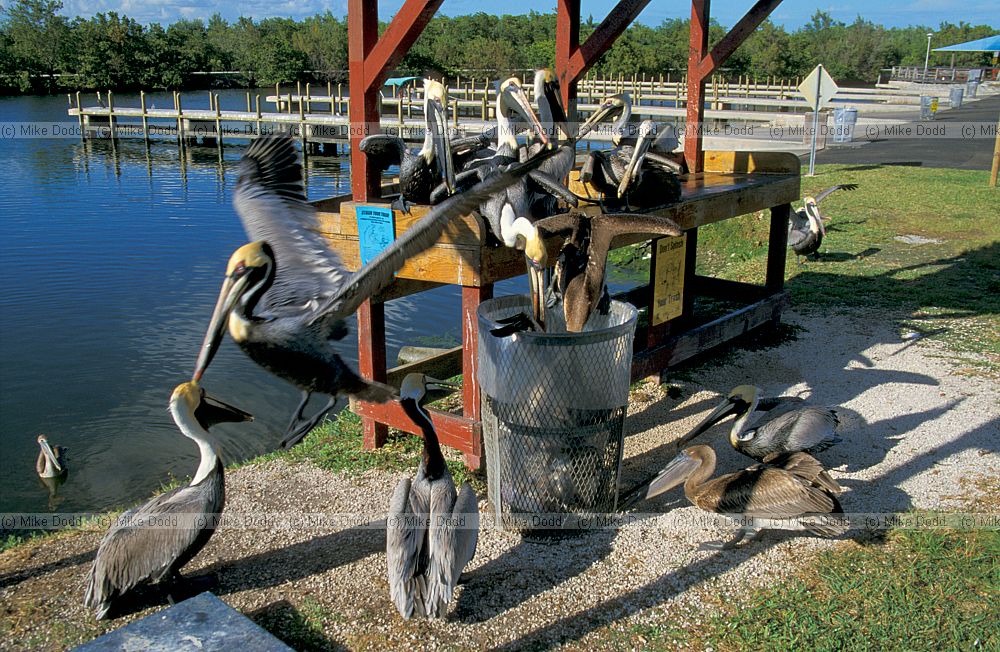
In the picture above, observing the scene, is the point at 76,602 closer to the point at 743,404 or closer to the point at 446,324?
the point at 743,404

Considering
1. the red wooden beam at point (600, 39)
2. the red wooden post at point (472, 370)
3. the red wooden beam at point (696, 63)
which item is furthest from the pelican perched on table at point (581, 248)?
the red wooden beam at point (696, 63)

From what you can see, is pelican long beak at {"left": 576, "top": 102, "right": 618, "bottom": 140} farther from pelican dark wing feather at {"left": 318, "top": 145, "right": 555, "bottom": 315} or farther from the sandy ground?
pelican dark wing feather at {"left": 318, "top": 145, "right": 555, "bottom": 315}

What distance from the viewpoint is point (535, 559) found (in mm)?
4629

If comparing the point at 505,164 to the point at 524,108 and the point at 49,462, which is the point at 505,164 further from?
the point at 49,462

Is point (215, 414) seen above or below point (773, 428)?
above

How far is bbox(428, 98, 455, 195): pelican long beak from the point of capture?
17.4 ft

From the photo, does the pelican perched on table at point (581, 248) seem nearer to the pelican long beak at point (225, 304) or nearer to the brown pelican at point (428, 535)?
the brown pelican at point (428, 535)

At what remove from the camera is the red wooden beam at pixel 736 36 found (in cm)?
791

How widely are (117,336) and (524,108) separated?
7.24m

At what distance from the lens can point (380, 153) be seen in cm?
554

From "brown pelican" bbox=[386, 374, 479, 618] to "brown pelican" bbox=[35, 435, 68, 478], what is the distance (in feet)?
13.7

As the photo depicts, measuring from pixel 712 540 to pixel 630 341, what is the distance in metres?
1.22

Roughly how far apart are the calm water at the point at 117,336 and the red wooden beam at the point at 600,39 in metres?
4.09

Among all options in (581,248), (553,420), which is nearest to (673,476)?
(553,420)
